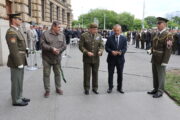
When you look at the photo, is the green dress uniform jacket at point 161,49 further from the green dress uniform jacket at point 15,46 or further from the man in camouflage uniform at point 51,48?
the green dress uniform jacket at point 15,46

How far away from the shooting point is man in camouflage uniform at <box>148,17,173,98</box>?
569 cm

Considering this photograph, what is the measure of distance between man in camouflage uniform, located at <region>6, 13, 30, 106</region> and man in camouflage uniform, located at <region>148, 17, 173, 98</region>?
328cm

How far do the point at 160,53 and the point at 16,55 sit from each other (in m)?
3.48

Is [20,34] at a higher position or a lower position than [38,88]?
higher

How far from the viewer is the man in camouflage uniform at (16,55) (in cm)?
486

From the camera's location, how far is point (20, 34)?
5066 mm

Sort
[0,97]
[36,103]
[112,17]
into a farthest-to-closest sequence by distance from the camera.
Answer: [112,17]
[0,97]
[36,103]

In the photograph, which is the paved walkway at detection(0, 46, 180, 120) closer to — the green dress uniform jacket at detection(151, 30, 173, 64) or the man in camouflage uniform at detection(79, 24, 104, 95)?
the man in camouflage uniform at detection(79, 24, 104, 95)

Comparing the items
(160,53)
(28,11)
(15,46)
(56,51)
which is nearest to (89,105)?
(56,51)

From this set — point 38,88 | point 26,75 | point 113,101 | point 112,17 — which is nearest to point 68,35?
point 26,75

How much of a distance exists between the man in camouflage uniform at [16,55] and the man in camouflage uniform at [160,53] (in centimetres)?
328

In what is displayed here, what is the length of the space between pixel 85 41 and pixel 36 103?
199 cm

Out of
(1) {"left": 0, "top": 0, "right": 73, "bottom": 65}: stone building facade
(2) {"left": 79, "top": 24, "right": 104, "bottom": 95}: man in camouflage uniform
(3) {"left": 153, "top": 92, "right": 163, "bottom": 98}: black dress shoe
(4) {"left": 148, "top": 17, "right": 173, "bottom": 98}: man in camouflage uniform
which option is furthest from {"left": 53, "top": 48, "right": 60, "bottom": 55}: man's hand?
(1) {"left": 0, "top": 0, "right": 73, "bottom": 65}: stone building facade

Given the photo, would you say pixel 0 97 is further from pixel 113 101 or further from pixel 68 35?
pixel 68 35
